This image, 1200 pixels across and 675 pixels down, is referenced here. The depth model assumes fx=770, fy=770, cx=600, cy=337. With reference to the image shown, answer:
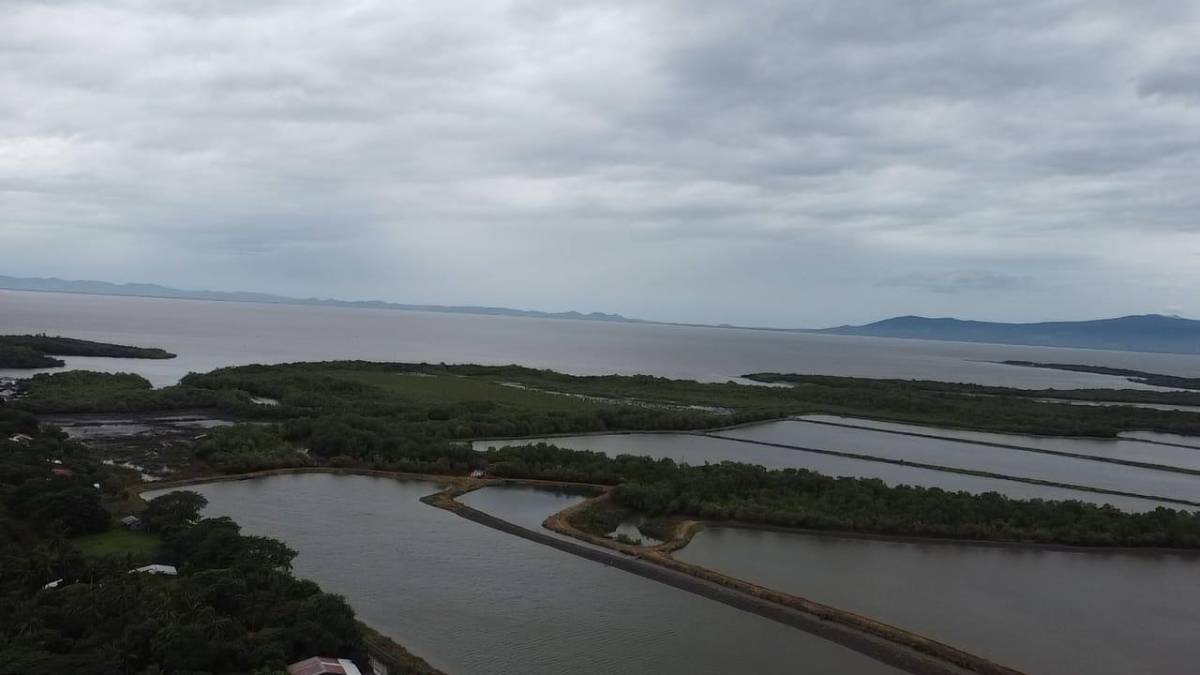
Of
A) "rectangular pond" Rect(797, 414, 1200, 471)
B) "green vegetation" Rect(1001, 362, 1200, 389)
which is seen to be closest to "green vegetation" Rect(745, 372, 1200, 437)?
"rectangular pond" Rect(797, 414, 1200, 471)

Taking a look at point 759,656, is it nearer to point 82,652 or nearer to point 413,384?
point 82,652

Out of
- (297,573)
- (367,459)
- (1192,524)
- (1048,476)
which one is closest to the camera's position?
(297,573)

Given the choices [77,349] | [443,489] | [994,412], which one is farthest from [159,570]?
[77,349]

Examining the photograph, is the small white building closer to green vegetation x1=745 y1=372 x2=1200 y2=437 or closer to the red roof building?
the red roof building

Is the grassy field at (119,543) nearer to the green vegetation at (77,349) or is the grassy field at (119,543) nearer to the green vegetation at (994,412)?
Answer: the green vegetation at (994,412)

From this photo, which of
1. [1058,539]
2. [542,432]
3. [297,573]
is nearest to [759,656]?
[297,573]

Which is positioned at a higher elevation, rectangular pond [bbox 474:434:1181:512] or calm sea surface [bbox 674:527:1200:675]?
rectangular pond [bbox 474:434:1181:512]
